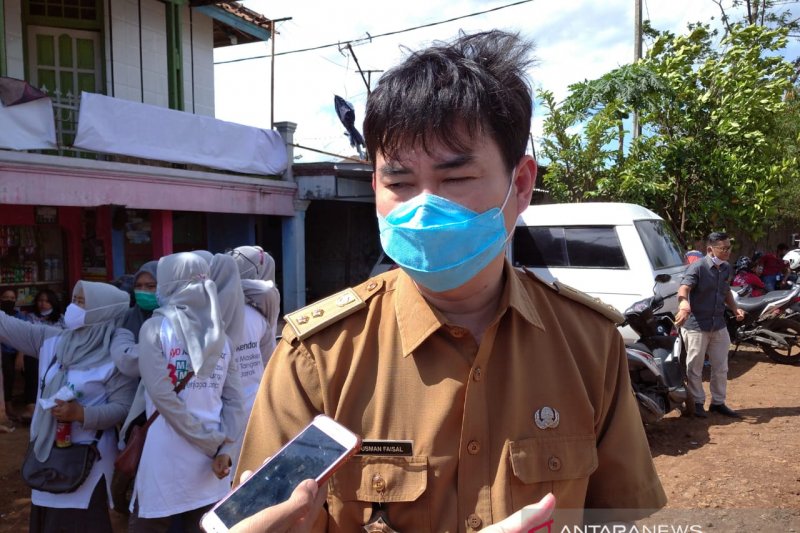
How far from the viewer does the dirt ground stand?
3801 mm

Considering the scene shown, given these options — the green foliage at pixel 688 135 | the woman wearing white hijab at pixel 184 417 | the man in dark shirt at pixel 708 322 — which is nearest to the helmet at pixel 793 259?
the green foliage at pixel 688 135

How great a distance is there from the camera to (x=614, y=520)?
142 cm

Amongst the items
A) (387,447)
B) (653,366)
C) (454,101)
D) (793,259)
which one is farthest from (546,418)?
(793,259)

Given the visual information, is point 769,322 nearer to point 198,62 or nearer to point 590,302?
point 590,302

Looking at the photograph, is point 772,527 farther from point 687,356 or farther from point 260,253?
point 260,253

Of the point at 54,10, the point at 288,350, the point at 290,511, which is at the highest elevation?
the point at 54,10

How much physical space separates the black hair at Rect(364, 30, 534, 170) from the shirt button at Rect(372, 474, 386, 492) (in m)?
0.69

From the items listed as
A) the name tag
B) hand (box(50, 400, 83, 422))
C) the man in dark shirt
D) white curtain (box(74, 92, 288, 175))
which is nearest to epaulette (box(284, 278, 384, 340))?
the name tag

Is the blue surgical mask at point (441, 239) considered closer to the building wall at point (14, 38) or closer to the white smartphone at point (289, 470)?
the white smartphone at point (289, 470)

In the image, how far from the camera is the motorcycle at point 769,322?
7562mm

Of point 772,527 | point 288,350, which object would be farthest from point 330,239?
point 288,350

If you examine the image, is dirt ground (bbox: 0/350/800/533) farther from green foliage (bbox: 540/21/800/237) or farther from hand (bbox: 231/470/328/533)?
green foliage (bbox: 540/21/800/237)

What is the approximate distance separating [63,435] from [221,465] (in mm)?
732

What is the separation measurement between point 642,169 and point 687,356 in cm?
479
